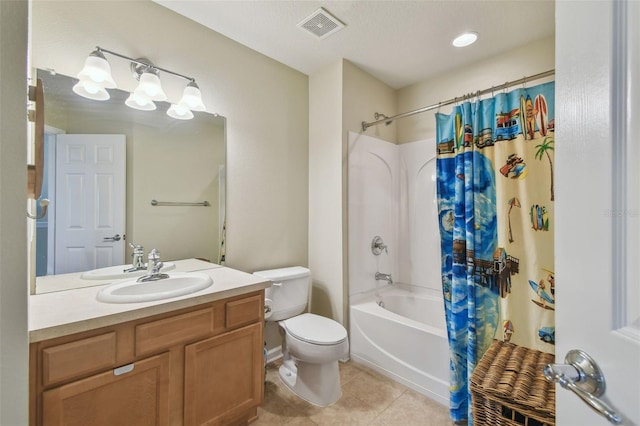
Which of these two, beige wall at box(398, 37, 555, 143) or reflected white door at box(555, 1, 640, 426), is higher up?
beige wall at box(398, 37, 555, 143)

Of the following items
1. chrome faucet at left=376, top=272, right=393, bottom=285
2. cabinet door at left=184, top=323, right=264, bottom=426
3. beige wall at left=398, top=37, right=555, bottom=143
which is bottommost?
cabinet door at left=184, top=323, right=264, bottom=426

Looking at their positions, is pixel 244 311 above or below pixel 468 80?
below

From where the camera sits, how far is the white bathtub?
6.05ft

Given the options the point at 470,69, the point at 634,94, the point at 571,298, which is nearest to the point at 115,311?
the point at 571,298

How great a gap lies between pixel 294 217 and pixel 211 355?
52.9 inches

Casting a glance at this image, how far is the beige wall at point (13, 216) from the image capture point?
0.46m

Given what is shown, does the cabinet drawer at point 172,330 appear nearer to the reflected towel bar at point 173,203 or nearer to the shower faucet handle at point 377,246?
the reflected towel bar at point 173,203

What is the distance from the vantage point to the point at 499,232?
1.65m

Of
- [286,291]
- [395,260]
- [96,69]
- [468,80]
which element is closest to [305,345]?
[286,291]

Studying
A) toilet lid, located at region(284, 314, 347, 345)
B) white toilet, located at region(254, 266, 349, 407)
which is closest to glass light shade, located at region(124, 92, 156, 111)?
white toilet, located at region(254, 266, 349, 407)

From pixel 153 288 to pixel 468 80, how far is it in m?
2.90

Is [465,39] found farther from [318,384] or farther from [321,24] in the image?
[318,384]

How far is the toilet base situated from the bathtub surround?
481mm

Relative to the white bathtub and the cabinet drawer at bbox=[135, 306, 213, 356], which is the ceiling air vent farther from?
the white bathtub
